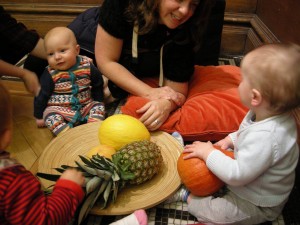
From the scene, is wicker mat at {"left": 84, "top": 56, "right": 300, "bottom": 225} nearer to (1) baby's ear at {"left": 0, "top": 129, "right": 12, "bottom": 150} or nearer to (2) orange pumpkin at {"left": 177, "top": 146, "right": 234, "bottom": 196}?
(2) orange pumpkin at {"left": 177, "top": 146, "right": 234, "bottom": 196}

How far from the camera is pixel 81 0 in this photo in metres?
2.35

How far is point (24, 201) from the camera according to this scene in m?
0.74

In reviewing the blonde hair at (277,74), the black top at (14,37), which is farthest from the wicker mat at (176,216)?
the black top at (14,37)

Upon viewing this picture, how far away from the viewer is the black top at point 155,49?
53.9 inches

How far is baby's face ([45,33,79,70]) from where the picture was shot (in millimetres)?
1328

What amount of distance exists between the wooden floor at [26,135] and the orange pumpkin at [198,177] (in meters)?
0.59

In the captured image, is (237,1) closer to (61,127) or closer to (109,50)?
(109,50)

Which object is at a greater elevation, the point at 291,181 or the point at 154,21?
the point at 154,21

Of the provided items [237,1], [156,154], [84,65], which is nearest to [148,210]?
[156,154]

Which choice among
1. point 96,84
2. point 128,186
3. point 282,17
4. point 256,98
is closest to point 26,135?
point 96,84

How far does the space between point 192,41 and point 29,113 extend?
0.88 metres

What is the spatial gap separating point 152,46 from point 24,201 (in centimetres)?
94

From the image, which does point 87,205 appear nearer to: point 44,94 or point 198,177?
point 198,177

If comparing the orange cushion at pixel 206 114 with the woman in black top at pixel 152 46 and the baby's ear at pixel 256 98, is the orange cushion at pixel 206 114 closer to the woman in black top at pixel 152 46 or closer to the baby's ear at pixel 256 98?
the woman in black top at pixel 152 46
